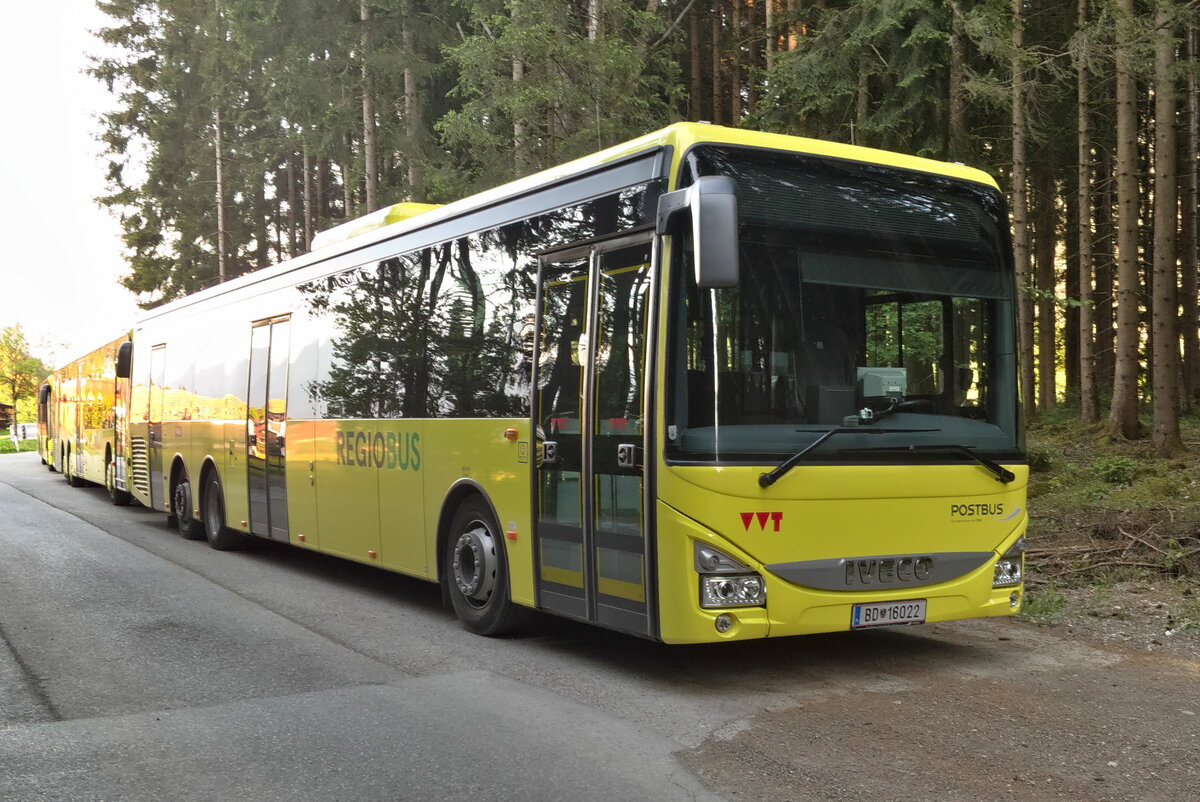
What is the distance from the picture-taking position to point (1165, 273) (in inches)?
739

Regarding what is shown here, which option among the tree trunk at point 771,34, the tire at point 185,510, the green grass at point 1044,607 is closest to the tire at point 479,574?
the green grass at point 1044,607

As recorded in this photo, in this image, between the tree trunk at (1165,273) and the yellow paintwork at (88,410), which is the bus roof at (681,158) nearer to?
the tree trunk at (1165,273)

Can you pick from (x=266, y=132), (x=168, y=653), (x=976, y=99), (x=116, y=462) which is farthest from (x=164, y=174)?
(x=168, y=653)

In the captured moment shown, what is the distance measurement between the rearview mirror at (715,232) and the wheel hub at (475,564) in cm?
314

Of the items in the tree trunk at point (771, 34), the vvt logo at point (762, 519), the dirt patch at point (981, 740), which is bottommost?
the dirt patch at point (981, 740)

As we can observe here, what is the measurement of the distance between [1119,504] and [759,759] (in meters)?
9.95

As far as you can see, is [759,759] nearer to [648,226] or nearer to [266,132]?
[648,226]

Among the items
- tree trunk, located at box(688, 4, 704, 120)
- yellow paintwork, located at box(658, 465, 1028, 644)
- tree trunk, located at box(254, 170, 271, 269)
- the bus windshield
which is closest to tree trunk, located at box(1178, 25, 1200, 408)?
tree trunk, located at box(688, 4, 704, 120)

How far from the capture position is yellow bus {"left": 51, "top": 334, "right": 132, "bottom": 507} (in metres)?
21.2

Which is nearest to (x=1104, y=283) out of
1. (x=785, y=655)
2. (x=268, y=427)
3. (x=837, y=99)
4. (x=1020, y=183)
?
(x=1020, y=183)

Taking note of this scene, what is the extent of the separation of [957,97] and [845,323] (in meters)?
15.3

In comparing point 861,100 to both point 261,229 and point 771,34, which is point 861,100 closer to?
point 771,34

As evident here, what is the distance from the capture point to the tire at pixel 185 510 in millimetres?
16047

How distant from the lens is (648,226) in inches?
275
